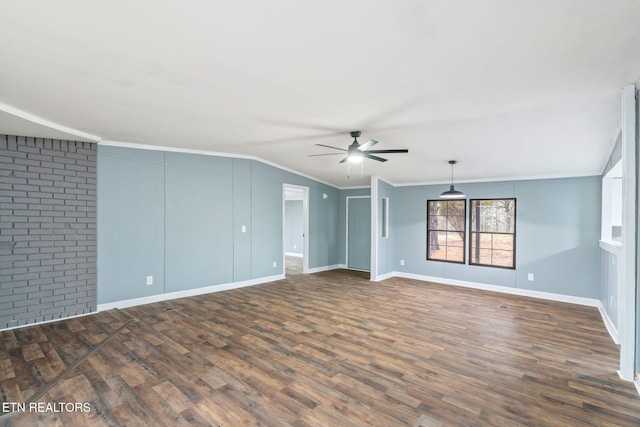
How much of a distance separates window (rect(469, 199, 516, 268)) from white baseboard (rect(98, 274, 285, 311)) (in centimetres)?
438

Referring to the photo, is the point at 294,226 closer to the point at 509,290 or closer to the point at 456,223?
the point at 456,223

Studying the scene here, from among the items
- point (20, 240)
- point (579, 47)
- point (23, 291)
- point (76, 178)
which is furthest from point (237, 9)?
point (23, 291)

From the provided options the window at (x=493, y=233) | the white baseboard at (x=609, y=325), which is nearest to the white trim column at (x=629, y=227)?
the white baseboard at (x=609, y=325)

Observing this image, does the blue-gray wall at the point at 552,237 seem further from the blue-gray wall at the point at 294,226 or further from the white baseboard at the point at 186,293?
the blue-gray wall at the point at 294,226

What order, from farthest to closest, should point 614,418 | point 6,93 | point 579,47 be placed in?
point 6,93 < point 614,418 < point 579,47

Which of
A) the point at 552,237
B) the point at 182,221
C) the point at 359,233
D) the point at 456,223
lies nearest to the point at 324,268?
the point at 359,233

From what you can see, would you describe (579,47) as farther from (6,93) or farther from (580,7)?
(6,93)

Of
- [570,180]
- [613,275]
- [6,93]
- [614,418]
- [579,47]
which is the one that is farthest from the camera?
[570,180]

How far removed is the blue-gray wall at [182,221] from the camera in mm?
4594

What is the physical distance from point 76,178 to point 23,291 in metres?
1.62

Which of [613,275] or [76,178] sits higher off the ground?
[76,178]

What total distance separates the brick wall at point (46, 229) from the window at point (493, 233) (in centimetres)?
698

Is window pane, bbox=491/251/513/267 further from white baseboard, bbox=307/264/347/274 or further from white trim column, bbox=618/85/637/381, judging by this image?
white baseboard, bbox=307/264/347/274

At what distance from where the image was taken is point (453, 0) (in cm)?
158
